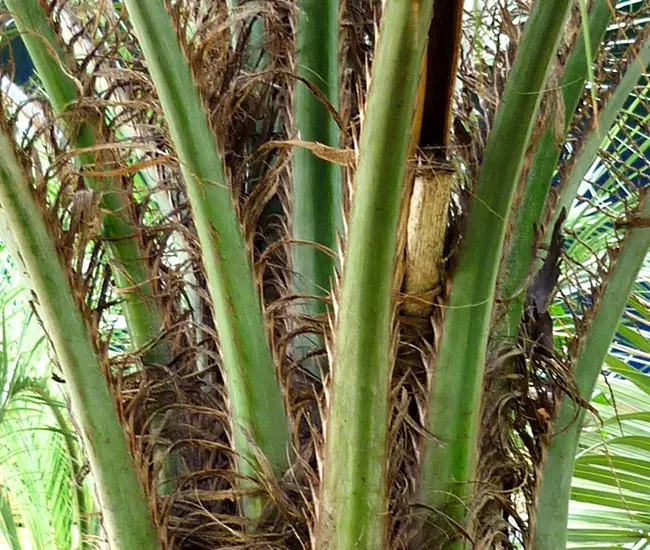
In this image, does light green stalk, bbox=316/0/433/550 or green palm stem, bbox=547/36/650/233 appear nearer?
light green stalk, bbox=316/0/433/550

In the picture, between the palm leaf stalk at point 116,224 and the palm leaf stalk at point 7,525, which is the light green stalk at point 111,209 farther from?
the palm leaf stalk at point 7,525

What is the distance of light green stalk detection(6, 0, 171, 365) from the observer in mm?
831

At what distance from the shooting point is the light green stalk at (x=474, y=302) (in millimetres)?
687

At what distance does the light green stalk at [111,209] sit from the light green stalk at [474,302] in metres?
0.32

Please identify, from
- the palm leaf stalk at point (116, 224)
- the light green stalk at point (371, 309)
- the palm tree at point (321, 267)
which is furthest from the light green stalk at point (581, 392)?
the palm leaf stalk at point (116, 224)

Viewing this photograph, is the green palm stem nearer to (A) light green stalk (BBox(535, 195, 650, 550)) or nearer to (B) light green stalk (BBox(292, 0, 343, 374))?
(A) light green stalk (BBox(535, 195, 650, 550))

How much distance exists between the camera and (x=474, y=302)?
0.72 m

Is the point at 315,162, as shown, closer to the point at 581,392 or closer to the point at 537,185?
the point at 537,185

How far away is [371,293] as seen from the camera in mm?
602

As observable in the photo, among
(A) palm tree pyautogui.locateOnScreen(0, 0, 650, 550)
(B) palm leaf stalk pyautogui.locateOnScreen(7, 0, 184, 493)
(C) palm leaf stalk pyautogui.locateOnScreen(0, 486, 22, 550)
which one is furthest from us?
(C) palm leaf stalk pyautogui.locateOnScreen(0, 486, 22, 550)

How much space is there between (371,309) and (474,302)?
151mm

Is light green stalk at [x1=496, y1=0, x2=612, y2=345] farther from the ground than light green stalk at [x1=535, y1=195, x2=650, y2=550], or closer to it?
farther from the ground

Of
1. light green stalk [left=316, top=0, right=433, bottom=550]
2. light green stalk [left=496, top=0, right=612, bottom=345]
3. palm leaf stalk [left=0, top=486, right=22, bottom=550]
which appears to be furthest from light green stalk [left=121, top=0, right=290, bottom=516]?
palm leaf stalk [left=0, top=486, right=22, bottom=550]

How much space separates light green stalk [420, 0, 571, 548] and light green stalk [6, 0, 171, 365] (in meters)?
0.32
